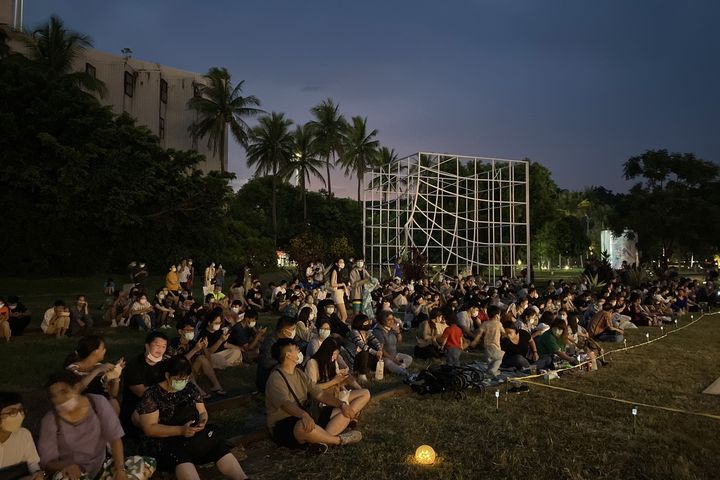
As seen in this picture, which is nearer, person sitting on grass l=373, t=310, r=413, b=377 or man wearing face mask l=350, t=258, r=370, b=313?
person sitting on grass l=373, t=310, r=413, b=377

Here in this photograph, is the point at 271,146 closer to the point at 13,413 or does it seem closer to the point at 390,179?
the point at 390,179

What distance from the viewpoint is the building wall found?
107 ft

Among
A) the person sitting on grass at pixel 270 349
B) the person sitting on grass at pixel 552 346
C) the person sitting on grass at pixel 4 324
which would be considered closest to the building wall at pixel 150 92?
the person sitting on grass at pixel 4 324

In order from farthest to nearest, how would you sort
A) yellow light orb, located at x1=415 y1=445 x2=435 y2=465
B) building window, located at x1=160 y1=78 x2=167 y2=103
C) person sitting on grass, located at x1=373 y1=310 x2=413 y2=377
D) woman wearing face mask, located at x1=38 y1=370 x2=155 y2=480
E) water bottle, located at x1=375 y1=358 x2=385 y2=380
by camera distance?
1. building window, located at x1=160 y1=78 x2=167 y2=103
2. person sitting on grass, located at x1=373 y1=310 x2=413 y2=377
3. water bottle, located at x1=375 y1=358 x2=385 y2=380
4. yellow light orb, located at x1=415 y1=445 x2=435 y2=465
5. woman wearing face mask, located at x1=38 y1=370 x2=155 y2=480

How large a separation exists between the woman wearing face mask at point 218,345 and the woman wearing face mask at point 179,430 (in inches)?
137

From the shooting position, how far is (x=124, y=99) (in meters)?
33.2

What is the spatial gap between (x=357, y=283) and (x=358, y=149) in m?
40.5

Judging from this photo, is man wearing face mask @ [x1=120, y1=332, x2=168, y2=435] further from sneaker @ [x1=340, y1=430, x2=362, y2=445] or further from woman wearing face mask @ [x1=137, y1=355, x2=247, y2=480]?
sneaker @ [x1=340, y1=430, x2=362, y2=445]

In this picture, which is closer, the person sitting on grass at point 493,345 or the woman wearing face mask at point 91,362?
the woman wearing face mask at point 91,362

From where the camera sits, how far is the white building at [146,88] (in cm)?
3127

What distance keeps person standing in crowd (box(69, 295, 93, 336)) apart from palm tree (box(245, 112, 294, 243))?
3280 cm

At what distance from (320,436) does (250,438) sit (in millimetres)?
882

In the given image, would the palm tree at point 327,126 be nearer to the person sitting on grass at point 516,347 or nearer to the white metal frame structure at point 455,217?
the white metal frame structure at point 455,217

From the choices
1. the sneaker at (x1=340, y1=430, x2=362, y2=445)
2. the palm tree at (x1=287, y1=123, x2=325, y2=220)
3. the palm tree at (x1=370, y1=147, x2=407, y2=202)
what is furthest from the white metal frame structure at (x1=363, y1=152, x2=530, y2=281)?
the sneaker at (x1=340, y1=430, x2=362, y2=445)
